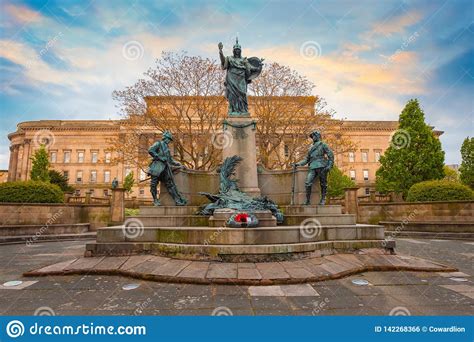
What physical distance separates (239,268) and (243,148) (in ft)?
20.3

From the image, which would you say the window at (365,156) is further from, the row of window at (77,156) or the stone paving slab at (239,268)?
the stone paving slab at (239,268)

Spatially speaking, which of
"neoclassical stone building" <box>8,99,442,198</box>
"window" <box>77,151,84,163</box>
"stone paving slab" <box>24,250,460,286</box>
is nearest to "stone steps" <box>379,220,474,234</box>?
"stone paving slab" <box>24,250,460,286</box>

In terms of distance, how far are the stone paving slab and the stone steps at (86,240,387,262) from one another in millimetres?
240

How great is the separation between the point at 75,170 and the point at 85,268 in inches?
3135

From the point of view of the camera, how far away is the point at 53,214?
58.6ft

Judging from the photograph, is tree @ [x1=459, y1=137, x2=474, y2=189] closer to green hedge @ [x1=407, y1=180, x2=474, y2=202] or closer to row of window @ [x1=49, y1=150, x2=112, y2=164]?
green hedge @ [x1=407, y1=180, x2=474, y2=202]

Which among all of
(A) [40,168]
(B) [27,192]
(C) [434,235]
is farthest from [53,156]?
(C) [434,235]

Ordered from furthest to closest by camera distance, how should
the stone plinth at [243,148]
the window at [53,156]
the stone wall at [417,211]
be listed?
the window at [53,156] → the stone wall at [417,211] → the stone plinth at [243,148]

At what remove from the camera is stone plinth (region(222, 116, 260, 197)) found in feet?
37.0

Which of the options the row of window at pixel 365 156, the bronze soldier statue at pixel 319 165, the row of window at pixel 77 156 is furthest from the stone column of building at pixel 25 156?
the row of window at pixel 365 156

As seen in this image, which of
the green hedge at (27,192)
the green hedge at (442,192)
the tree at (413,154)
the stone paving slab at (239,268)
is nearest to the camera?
the stone paving slab at (239,268)

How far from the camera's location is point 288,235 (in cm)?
730

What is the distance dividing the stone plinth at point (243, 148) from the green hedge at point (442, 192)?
14.0 metres

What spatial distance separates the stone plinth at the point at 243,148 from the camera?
37.0ft
